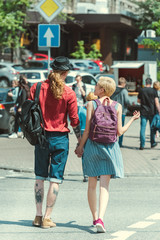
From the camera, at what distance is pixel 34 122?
267 inches

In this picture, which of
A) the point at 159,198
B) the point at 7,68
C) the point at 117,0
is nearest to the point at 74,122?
the point at 159,198

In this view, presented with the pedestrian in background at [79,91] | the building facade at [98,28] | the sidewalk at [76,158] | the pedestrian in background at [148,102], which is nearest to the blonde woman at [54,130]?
the sidewalk at [76,158]

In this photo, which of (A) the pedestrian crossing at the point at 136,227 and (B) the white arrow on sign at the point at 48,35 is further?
(B) the white arrow on sign at the point at 48,35

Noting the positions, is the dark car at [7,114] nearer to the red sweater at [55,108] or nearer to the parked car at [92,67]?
the red sweater at [55,108]

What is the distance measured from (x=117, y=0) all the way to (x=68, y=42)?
8.02 m

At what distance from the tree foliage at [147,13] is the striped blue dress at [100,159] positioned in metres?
52.0

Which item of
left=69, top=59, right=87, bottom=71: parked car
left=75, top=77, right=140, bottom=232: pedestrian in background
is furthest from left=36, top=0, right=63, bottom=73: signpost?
left=69, top=59, right=87, bottom=71: parked car

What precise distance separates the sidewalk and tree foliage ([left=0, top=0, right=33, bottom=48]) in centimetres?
2120

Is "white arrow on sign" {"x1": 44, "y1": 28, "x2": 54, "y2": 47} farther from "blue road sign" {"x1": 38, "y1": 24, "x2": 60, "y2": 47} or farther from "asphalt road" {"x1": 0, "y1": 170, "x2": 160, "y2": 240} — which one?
"asphalt road" {"x1": 0, "y1": 170, "x2": 160, "y2": 240}

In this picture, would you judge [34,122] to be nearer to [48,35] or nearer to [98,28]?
[48,35]

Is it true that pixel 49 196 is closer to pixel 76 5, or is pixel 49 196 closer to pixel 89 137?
pixel 89 137

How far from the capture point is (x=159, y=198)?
8.91m

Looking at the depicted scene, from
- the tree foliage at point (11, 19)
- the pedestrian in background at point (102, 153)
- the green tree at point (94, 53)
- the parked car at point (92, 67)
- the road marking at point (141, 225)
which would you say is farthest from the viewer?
the green tree at point (94, 53)

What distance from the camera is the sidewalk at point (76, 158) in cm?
1173
